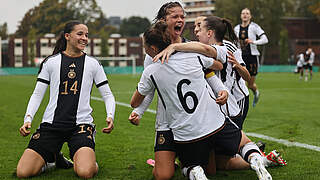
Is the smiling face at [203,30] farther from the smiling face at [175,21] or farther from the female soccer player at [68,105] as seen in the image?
the female soccer player at [68,105]

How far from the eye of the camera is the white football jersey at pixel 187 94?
423cm

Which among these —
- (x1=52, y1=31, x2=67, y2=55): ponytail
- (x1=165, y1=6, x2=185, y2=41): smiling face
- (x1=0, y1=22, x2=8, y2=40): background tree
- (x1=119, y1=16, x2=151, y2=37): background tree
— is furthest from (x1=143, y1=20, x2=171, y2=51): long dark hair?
(x1=119, y1=16, x2=151, y2=37): background tree

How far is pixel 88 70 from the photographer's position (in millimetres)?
5238

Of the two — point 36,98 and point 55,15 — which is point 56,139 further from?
point 55,15

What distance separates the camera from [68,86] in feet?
16.9

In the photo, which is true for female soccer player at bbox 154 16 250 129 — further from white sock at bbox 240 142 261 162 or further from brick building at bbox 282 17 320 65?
brick building at bbox 282 17 320 65

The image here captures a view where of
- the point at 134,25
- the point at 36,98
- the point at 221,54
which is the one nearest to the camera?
the point at 221,54

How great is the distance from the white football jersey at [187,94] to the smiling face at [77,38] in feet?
3.94

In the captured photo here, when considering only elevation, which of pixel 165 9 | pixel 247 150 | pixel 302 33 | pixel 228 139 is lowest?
pixel 302 33

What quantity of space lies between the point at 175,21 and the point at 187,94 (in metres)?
0.90

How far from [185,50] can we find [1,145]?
3.73m

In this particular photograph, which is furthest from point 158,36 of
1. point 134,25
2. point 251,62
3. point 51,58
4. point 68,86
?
point 134,25

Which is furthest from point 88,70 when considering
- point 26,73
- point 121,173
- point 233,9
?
point 233,9

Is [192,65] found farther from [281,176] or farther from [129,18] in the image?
[129,18]
